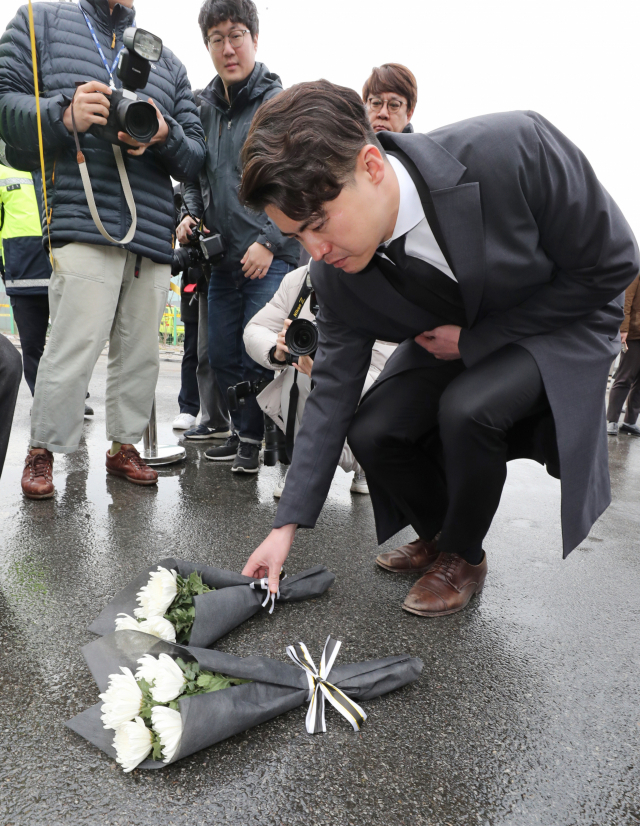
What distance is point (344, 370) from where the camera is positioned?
1.77 metres

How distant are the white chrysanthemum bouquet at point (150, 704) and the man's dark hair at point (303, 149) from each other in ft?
3.02

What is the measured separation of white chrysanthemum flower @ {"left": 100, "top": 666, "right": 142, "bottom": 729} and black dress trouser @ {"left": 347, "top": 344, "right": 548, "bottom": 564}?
3.09 feet

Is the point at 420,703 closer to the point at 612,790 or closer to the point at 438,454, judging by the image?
the point at 612,790

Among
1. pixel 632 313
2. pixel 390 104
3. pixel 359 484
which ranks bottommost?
pixel 359 484

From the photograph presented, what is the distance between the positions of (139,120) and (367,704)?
2.23 metres

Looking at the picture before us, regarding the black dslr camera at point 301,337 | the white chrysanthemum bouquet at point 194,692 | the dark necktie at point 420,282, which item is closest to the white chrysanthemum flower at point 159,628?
the white chrysanthemum bouquet at point 194,692

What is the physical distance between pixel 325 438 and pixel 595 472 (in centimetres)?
72

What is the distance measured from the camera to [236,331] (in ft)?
11.0

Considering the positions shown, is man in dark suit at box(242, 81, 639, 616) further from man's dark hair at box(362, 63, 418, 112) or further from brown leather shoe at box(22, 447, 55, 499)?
man's dark hair at box(362, 63, 418, 112)

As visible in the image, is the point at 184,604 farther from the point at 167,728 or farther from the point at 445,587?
the point at 445,587

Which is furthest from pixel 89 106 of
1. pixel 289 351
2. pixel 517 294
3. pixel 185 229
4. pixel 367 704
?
pixel 367 704

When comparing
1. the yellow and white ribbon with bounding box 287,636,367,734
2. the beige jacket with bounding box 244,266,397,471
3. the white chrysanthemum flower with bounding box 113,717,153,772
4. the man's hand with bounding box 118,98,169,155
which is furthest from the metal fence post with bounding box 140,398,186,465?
the white chrysanthemum flower with bounding box 113,717,153,772

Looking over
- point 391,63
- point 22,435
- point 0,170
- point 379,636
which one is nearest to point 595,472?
point 379,636

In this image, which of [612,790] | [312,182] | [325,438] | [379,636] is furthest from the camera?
[325,438]
